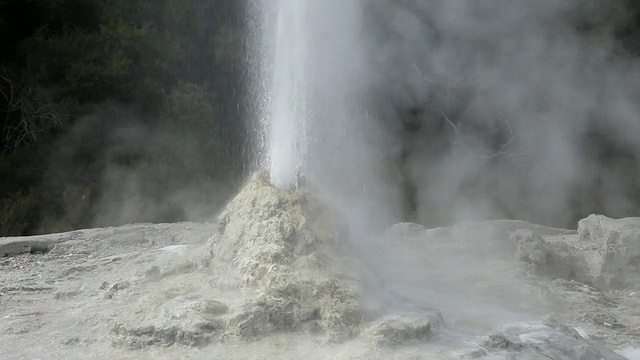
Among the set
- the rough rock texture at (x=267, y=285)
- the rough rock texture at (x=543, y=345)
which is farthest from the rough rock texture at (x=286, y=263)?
the rough rock texture at (x=543, y=345)

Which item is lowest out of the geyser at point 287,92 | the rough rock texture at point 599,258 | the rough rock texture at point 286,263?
the rough rock texture at point 599,258

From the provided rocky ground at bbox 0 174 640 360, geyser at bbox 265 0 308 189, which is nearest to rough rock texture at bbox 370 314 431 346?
rocky ground at bbox 0 174 640 360

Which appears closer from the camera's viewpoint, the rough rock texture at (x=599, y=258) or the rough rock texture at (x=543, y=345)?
the rough rock texture at (x=543, y=345)

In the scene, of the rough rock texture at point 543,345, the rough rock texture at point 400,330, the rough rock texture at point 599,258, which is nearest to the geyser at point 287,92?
the rough rock texture at point 400,330

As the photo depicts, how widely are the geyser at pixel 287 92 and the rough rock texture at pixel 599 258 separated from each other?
4.94 feet

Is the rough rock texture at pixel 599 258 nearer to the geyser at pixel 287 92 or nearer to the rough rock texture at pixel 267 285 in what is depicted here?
the geyser at pixel 287 92

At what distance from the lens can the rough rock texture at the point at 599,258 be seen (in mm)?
4168

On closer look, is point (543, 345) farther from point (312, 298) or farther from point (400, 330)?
point (312, 298)

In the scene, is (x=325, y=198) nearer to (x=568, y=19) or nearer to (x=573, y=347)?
(x=573, y=347)

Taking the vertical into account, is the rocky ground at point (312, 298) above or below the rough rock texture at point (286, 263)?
below

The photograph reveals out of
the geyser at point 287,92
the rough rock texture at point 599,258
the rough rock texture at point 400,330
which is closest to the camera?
the rough rock texture at point 400,330

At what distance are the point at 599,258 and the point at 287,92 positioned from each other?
6.94 ft

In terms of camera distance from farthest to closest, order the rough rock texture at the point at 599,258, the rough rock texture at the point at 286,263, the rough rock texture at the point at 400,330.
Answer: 1. the rough rock texture at the point at 599,258
2. the rough rock texture at the point at 286,263
3. the rough rock texture at the point at 400,330

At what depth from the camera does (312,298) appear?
2.72m
